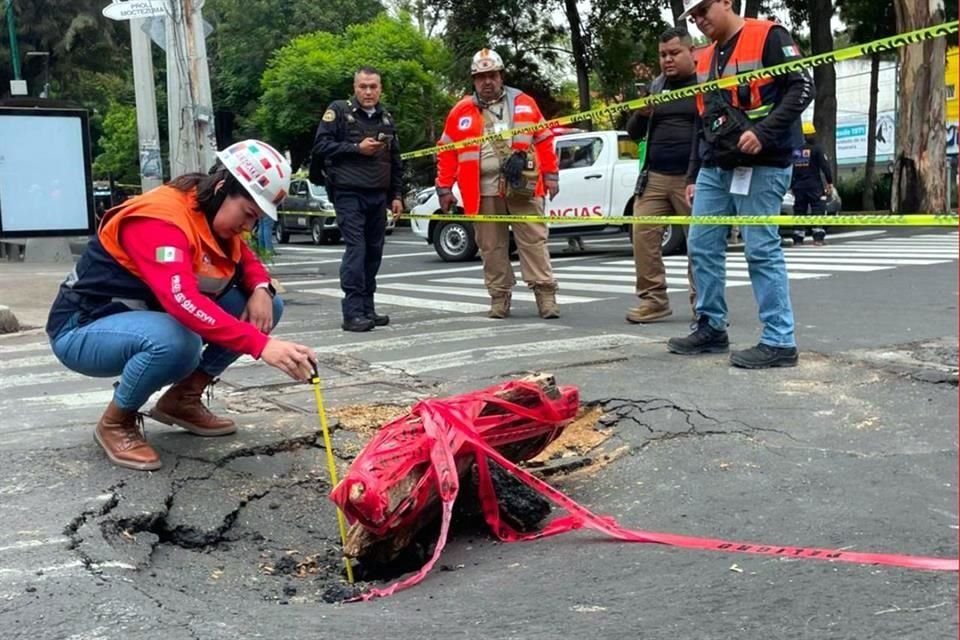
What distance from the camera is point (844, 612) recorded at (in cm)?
256

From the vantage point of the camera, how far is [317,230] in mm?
24594

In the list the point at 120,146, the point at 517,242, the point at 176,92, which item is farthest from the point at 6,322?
the point at 120,146

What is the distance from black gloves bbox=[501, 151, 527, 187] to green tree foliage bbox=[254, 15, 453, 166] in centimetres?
2551

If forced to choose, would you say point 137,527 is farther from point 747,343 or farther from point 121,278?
point 747,343

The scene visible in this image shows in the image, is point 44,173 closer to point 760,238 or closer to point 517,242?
point 517,242

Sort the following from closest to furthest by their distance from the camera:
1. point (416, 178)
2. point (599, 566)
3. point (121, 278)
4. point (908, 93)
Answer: point (599, 566), point (121, 278), point (908, 93), point (416, 178)

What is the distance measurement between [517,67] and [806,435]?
27.2m

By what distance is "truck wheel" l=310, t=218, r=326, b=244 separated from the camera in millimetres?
24328

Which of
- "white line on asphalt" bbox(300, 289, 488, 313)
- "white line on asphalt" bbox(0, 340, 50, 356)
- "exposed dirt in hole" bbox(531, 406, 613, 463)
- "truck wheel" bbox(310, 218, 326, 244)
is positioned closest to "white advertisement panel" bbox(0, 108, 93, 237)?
"white line on asphalt" bbox(300, 289, 488, 313)

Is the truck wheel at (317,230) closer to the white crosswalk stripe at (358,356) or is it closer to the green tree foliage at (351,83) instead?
the green tree foliage at (351,83)

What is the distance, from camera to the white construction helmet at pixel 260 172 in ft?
12.0

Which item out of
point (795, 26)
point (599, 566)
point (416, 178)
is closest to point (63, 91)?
point (416, 178)

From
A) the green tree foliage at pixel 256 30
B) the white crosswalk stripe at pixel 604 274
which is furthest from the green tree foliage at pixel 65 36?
the white crosswalk stripe at pixel 604 274

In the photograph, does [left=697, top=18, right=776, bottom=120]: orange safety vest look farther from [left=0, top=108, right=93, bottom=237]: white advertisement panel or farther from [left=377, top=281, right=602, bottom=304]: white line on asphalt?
[left=0, top=108, right=93, bottom=237]: white advertisement panel
